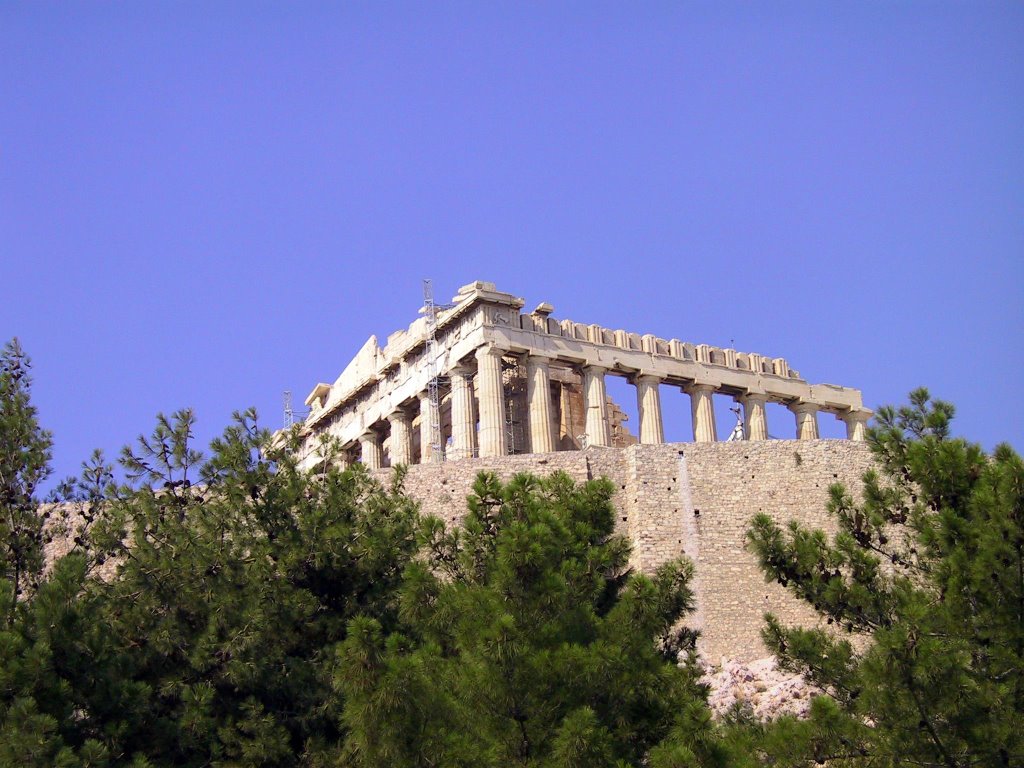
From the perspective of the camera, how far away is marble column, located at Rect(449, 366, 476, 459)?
3959cm

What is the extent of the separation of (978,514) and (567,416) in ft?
90.0

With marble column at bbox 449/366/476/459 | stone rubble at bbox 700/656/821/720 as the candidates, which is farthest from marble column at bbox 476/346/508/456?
stone rubble at bbox 700/656/821/720

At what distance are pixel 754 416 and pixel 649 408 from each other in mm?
3579

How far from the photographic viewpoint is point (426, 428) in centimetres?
4094

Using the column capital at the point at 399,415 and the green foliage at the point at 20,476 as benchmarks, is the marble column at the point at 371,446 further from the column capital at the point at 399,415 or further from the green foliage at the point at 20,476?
the green foliage at the point at 20,476

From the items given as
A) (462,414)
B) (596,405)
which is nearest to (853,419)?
(596,405)

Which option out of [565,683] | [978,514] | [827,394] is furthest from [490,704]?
[827,394]

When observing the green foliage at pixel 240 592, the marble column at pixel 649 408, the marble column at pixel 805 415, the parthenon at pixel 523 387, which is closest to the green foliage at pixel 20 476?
the green foliage at pixel 240 592

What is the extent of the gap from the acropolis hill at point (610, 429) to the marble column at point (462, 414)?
0.13 ft

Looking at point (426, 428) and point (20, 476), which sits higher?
point (426, 428)

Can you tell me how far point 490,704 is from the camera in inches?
633

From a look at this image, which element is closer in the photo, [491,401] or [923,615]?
[923,615]

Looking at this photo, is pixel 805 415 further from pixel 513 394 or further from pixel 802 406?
pixel 513 394

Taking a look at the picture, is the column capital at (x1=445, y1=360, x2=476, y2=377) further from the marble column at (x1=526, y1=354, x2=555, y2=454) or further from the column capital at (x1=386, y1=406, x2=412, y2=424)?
the column capital at (x1=386, y1=406, x2=412, y2=424)
